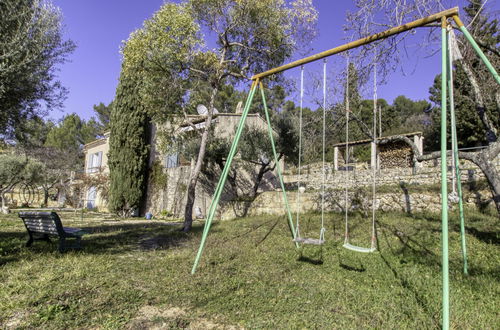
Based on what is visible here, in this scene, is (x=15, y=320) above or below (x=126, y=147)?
below

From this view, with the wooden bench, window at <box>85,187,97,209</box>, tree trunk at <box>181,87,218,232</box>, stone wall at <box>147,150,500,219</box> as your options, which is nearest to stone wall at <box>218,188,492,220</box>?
stone wall at <box>147,150,500,219</box>

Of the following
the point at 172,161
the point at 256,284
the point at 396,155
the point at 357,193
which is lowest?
the point at 256,284

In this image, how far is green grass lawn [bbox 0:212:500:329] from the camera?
3.22 metres

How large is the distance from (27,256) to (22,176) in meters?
16.3

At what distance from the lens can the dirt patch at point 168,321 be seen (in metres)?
3.05

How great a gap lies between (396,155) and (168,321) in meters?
18.1

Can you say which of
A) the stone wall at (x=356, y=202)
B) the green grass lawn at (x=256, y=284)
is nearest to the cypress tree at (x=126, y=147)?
the stone wall at (x=356, y=202)

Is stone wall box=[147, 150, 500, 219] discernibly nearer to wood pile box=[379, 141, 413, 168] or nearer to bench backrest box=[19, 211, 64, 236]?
wood pile box=[379, 141, 413, 168]

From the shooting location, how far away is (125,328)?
301 cm

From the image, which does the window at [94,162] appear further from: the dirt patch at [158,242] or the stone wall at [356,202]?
the dirt patch at [158,242]

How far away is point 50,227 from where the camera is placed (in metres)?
5.94

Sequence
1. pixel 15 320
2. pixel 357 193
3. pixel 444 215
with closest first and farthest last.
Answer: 1. pixel 444 215
2. pixel 15 320
3. pixel 357 193

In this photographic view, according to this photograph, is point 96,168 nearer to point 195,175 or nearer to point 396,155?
point 195,175

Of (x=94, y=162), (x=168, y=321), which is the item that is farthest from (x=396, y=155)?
(x=94, y=162)
